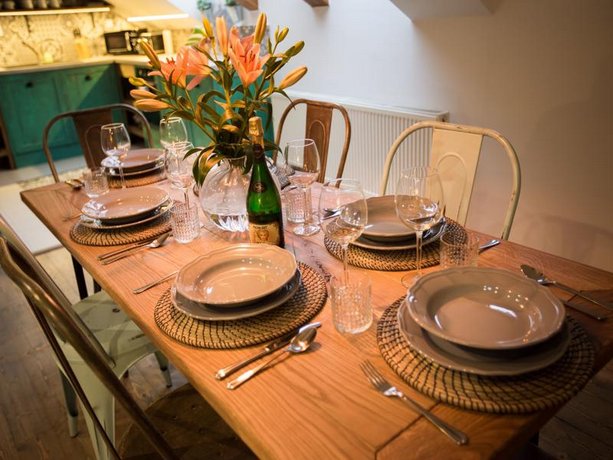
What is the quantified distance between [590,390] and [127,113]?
17.7 ft

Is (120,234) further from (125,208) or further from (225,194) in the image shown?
(225,194)

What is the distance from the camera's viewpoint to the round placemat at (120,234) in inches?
57.3

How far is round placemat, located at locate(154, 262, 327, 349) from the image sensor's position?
97 centimetres

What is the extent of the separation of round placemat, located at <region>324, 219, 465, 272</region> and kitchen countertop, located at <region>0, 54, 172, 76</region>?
397 cm

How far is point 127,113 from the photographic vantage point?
19.6 ft

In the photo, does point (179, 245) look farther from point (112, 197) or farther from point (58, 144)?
point (58, 144)

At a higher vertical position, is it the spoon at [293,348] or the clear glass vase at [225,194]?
the clear glass vase at [225,194]

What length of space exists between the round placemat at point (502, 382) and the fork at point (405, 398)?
0.03 m

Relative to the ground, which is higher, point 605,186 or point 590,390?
point 605,186

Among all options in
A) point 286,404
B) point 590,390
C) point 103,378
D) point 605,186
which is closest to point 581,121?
point 605,186

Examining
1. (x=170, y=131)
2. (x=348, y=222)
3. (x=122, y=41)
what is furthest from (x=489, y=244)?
(x=122, y=41)

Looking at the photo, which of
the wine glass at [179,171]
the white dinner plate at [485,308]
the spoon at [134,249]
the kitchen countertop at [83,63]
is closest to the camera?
the white dinner plate at [485,308]

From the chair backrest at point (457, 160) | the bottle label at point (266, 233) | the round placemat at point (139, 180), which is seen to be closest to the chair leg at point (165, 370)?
the round placemat at point (139, 180)

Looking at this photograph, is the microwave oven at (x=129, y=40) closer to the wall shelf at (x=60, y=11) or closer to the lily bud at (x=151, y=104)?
the wall shelf at (x=60, y=11)
